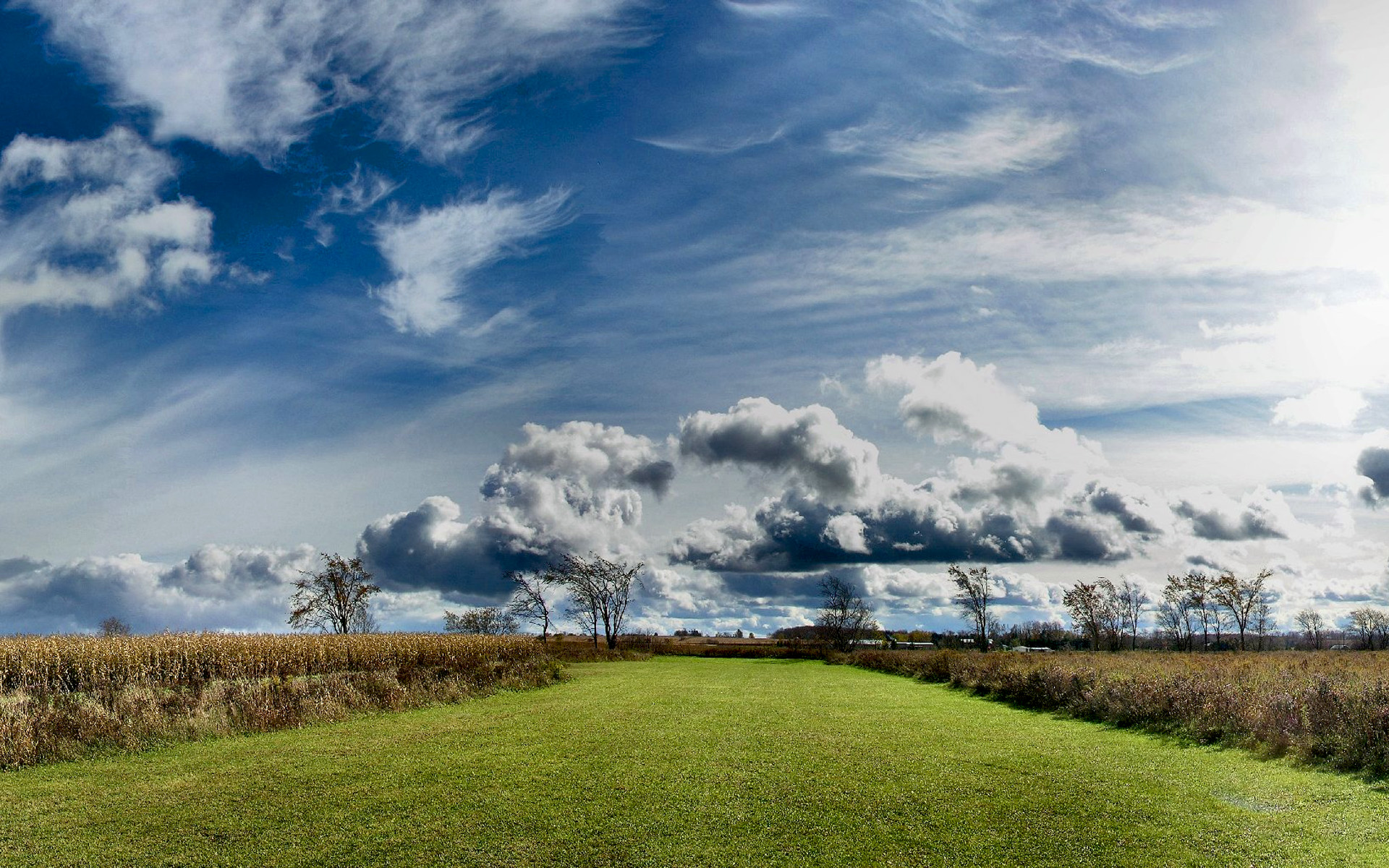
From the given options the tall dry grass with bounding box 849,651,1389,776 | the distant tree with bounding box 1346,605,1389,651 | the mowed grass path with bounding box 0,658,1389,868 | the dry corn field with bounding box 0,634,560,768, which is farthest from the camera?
the distant tree with bounding box 1346,605,1389,651

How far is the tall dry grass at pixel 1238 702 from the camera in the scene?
11898 mm

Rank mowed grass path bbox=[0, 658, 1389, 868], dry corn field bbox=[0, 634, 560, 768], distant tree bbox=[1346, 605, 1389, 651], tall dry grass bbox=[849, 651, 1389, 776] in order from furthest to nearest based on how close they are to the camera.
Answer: distant tree bbox=[1346, 605, 1389, 651] < dry corn field bbox=[0, 634, 560, 768] < tall dry grass bbox=[849, 651, 1389, 776] < mowed grass path bbox=[0, 658, 1389, 868]

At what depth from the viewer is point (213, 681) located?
20.9 m

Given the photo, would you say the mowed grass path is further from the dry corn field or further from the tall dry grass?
the dry corn field

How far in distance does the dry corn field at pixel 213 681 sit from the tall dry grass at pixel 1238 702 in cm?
1617

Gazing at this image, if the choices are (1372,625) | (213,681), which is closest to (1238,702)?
(213,681)

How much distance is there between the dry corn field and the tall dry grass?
16.2 metres

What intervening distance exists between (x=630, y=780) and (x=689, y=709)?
7.71 metres

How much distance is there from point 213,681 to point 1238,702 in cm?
2348

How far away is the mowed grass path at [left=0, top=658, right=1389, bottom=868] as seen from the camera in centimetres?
778

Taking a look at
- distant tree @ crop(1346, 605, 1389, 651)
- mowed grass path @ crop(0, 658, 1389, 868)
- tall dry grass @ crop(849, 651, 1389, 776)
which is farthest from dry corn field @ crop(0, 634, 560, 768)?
distant tree @ crop(1346, 605, 1389, 651)

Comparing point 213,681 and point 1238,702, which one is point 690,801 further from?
point 213,681

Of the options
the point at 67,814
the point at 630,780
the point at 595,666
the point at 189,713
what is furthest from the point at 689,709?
the point at 595,666

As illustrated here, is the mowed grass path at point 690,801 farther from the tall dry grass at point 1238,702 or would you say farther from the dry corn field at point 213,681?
the dry corn field at point 213,681
